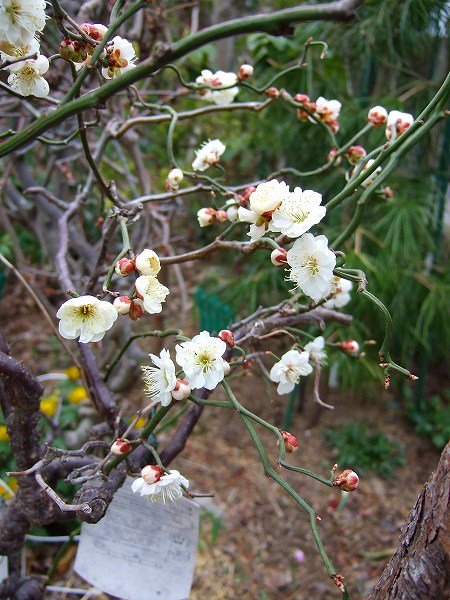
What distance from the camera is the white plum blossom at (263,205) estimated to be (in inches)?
27.2

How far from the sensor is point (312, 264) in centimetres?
67

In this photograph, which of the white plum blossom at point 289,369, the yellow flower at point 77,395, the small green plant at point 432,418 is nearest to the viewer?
the white plum blossom at point 289,369

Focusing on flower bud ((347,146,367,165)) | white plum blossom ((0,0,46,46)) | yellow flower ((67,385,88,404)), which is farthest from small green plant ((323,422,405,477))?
white plum blossom ((0,0,46,46))

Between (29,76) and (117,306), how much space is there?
39 centimetres

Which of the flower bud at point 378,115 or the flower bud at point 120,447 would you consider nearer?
the flower bud at point 120,447

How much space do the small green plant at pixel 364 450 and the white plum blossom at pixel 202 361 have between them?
1648 millimetres

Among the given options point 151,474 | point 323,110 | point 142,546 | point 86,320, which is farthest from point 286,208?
point 142,546

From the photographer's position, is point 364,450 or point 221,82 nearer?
point 221,82

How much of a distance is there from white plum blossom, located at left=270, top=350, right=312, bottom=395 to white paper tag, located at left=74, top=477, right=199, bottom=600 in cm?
29

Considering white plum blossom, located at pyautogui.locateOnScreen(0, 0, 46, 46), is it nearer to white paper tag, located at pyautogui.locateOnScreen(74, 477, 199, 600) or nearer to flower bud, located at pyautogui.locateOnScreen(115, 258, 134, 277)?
flower bud, located at pyautogui.locateOnScreen(115, 258, 134, 277)

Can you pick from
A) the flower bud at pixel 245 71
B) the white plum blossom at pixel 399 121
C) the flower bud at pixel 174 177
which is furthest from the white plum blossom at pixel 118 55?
the white plum blossom at pixel 399 121

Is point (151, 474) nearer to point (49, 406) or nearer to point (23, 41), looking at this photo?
point (23, 41)

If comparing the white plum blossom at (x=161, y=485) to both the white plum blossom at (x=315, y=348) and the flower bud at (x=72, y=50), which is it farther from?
the flower bud at (x=72, y=50)

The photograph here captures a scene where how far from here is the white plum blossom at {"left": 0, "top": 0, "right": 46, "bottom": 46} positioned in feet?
2.14
